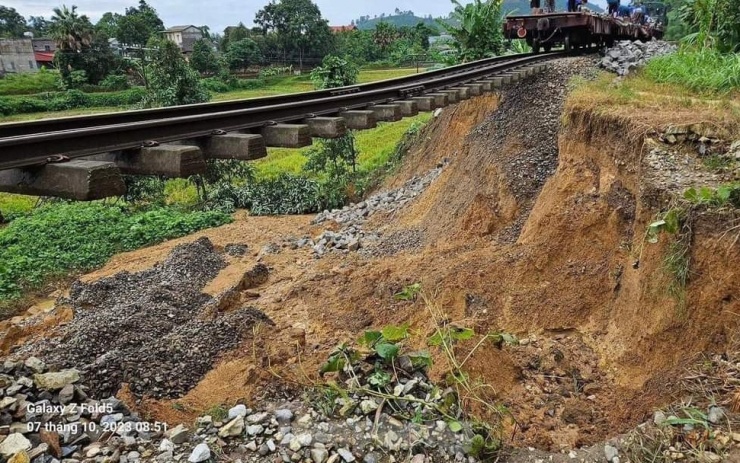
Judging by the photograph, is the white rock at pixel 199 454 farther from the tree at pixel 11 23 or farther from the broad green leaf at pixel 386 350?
the tree at pixel 11 23

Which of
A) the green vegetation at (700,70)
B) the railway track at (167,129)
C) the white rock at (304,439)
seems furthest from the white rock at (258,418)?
the green vegetation at (700,70)

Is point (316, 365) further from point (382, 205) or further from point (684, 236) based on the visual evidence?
point (382, 205)

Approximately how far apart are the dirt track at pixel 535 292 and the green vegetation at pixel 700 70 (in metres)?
1.95

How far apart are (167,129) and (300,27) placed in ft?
201

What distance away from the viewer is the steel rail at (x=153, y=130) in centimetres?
344

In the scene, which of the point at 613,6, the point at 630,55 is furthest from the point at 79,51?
the point at 630,55

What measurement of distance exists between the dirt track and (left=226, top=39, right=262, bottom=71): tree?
51.0 m

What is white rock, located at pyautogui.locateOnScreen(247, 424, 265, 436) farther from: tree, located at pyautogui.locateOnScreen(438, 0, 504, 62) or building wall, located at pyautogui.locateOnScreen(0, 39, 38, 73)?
building wall, located at pyautogui.locateOnScreen(0, 39, 38, 73)

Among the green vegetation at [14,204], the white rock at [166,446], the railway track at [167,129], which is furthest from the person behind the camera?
the green vegetation at [14,204]

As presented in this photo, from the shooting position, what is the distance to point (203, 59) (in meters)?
51.2

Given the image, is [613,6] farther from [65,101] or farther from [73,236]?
[65,101]

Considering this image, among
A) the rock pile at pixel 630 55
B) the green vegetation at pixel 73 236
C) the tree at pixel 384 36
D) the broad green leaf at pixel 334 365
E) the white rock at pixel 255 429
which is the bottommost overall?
the green vegetation at pixel 73 236

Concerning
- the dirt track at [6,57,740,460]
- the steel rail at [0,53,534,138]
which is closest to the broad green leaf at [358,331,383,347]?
the dirt track at [6,57,740,460]

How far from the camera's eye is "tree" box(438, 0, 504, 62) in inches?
691
